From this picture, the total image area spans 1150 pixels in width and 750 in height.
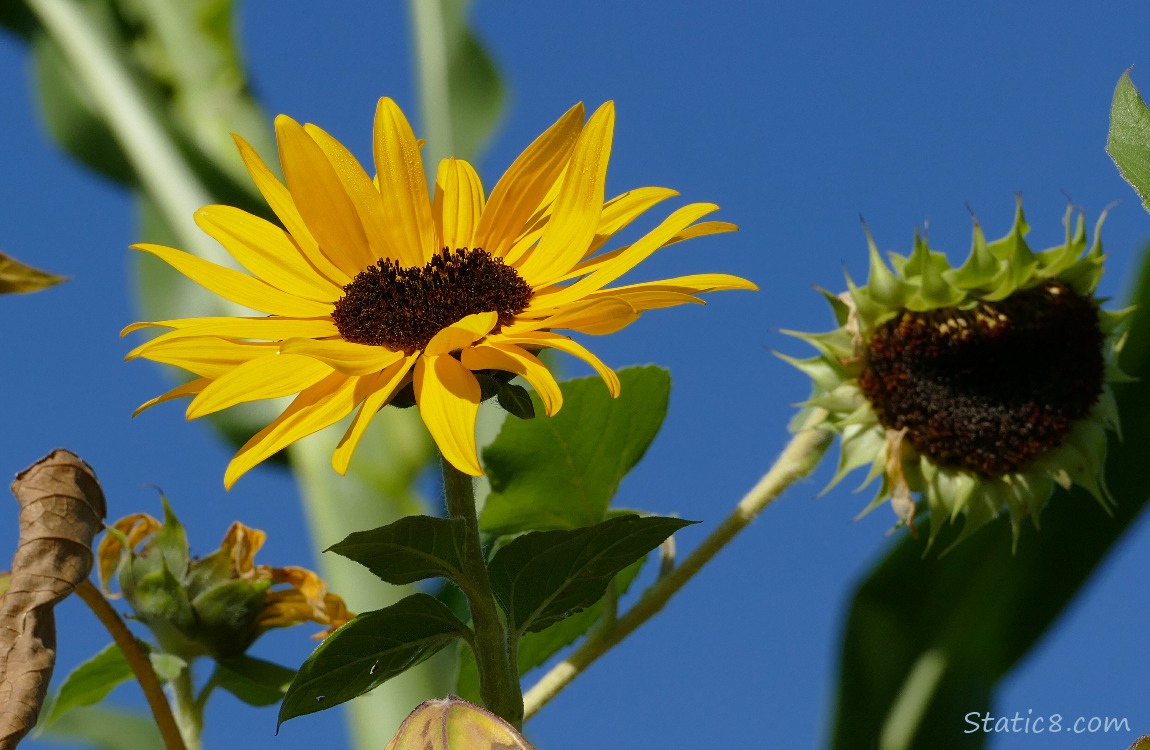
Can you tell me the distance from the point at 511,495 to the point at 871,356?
0.92 feet

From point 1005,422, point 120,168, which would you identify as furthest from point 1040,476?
point 120,168

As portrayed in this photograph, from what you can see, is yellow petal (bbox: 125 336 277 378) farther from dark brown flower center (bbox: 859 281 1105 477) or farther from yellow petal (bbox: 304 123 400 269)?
dark brown flower center (bbox: 859 281 1105 477)

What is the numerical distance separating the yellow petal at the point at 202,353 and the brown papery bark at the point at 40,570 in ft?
0.18

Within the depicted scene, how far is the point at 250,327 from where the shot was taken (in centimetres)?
59

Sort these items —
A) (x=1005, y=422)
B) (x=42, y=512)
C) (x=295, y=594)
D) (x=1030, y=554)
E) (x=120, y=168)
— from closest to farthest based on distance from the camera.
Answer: (x=42, y=512)
(x=295, y=594)
(x=1005, y=422)
(x=1030, y=554)
(x=120, y=168)

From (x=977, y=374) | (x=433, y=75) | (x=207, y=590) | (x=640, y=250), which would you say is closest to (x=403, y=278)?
(x=640, y=250)

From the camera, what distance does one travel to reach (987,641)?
1450mm

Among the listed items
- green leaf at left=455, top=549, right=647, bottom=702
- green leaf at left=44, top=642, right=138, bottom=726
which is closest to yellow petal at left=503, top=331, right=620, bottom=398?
green leaf at left=455, top=549, right=647, bottom=702

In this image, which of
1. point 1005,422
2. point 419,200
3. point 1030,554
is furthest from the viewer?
point 1030,554

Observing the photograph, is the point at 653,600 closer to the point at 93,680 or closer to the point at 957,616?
the point at 93,680

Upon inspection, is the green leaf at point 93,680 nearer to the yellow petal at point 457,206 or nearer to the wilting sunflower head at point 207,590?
the wilting sunflower head at point 207,590

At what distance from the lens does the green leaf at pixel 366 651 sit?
0.47 metres

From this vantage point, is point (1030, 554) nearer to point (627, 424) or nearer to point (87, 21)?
point (627, 424)

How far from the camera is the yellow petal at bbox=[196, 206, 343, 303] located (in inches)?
24.2
